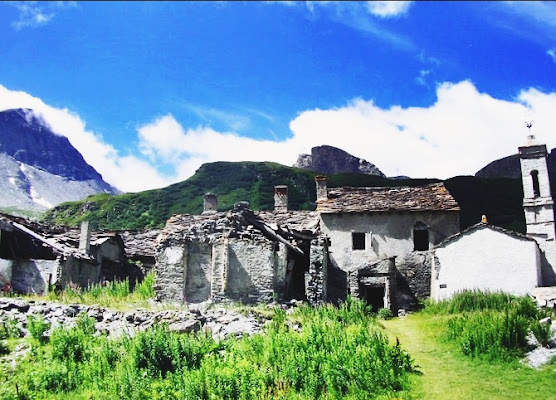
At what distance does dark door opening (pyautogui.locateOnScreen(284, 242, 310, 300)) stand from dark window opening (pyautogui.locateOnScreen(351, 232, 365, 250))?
302cm

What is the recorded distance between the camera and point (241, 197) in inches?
2859

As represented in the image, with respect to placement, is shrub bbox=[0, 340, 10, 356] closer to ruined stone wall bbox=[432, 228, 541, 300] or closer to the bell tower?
ruined stone wall bbox=[432, 228, 541, 300]

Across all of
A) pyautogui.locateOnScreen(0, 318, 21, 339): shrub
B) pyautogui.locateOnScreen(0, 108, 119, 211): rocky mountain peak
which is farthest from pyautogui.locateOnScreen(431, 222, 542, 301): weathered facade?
pyautogui.locateOnScreen(0, 108, 119, 211): rocky mountain peak

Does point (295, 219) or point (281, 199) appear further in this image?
point (281, 199)

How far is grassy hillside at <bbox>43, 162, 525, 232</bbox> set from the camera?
65500 mm

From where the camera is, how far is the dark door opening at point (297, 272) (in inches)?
1092

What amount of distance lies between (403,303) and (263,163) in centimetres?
6639

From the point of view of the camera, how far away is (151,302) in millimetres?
25484

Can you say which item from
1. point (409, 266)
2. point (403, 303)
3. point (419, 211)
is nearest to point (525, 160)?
point (419, 211)

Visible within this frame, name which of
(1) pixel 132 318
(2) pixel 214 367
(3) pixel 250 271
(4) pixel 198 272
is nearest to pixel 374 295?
(3) pixel 250 271

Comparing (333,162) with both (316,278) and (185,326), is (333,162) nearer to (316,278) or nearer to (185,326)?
(316,278)

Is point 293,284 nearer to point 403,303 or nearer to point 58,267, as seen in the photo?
point 403,303

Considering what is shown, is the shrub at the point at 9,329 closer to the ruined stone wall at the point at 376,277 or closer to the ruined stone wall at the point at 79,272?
the ruined stone wall at the point at 79,272

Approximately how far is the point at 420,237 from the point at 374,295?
13.5 feet
